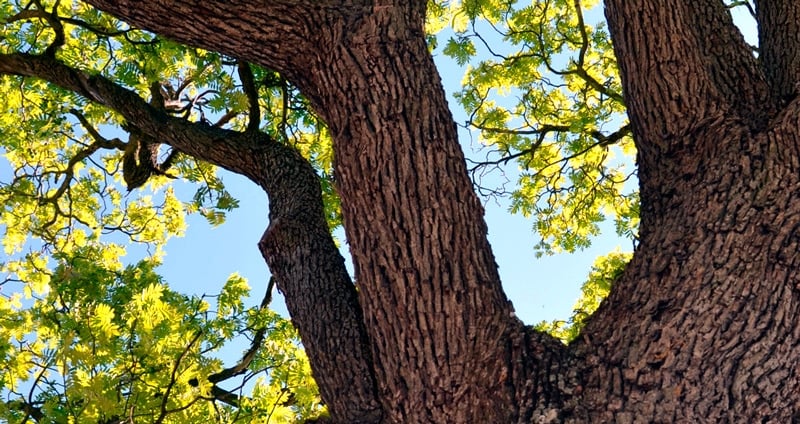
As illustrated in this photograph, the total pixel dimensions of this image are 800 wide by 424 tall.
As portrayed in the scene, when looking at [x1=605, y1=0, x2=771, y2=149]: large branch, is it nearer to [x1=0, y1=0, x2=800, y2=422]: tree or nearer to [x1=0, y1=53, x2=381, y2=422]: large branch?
[x1=0, y1=0, x2=800, y2=422]: tree

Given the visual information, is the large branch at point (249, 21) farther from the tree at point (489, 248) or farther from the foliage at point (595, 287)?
the foliage at point (595, 287)

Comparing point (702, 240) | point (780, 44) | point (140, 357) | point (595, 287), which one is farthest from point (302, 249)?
point (595, 287)

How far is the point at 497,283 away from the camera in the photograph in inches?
120

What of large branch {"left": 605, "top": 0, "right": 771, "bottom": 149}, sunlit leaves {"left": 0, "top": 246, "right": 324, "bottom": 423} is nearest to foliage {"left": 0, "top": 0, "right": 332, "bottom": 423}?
sunlit leaves {"left": 0, "top": 246, "right": 324, "bottom": 423}

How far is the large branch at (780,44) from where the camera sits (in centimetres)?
338

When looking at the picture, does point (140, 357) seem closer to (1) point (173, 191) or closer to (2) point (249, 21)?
(2) point (249, 21)

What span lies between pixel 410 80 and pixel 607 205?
4.67 metres

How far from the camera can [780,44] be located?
11.8ft

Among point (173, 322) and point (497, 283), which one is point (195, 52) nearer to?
point (173, 322)

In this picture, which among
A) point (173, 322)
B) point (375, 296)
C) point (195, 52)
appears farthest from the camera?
point (195, 52)

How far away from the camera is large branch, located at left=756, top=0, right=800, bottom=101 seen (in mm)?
3375

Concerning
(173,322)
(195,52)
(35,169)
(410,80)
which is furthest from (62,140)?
(410,80)

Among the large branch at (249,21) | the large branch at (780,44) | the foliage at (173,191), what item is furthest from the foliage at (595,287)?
the large branch at (249,21)

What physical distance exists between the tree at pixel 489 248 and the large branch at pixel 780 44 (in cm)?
3
